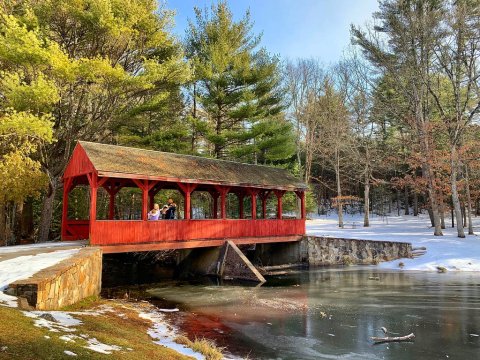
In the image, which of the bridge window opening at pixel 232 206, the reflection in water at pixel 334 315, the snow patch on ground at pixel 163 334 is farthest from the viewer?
the bridge window opening at pixel 232 206

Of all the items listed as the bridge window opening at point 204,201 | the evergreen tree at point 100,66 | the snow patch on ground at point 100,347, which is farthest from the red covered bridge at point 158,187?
the bridge window opening at point 204,201

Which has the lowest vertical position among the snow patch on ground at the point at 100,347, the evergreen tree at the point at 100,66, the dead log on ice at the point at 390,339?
the dead log on ice at the point at 390,339

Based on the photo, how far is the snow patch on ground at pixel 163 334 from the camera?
19.5 feet

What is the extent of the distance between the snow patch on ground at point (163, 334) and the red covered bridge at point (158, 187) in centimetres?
450

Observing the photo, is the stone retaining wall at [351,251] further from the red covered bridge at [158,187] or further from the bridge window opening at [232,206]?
the bridge window opening at [232,206]

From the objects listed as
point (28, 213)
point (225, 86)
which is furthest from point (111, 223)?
point (225, 86)

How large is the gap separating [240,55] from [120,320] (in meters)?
22.0

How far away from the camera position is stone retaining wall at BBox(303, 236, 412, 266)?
64.5 ft

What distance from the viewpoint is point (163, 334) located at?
711 cm

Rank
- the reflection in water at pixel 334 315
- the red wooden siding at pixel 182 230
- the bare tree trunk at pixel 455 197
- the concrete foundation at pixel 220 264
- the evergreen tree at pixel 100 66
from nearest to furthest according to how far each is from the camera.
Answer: the reflection in water at pixel 334 315 → the red wooden siding at pixel 182 230 → the concrete foundation at pixel 220 264 → the evergreen tree at pixel 100 66 → the bare tree trunk at pixel 455 197

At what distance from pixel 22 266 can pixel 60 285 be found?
1687mm

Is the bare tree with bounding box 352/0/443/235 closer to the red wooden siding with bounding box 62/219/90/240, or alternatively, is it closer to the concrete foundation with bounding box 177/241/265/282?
the concrete foundation with bounding box 177/241/265/282

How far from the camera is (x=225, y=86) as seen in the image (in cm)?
2561

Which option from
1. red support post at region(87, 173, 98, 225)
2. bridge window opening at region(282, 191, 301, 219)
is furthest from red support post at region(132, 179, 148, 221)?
bridge window opening at region(282, 191, 301, 219)
